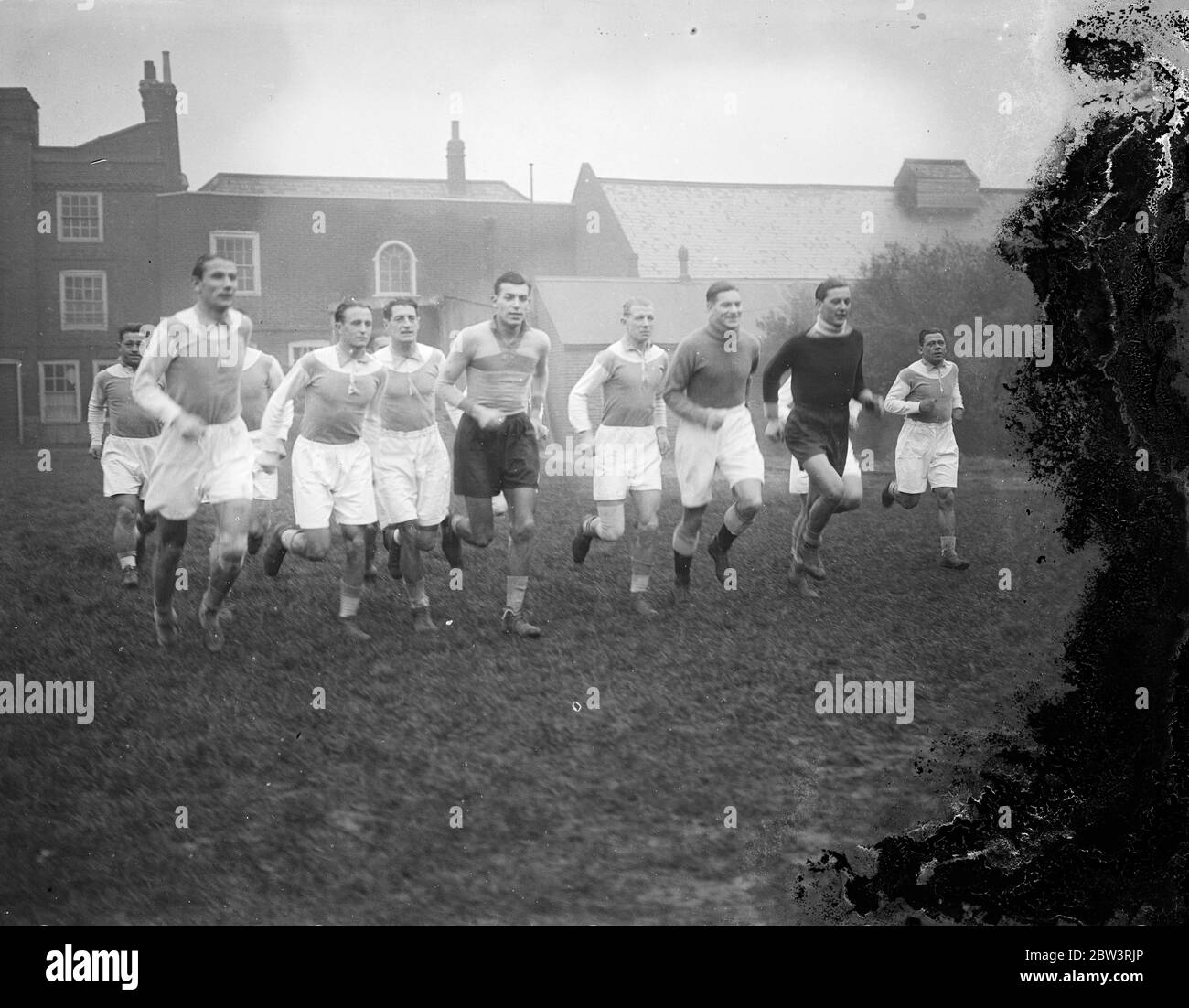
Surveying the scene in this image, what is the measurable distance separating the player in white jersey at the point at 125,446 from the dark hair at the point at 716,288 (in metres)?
2.36

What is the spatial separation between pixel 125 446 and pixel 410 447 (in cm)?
124

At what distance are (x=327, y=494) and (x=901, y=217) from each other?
276 centimetres

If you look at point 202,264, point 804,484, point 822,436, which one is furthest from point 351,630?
point 822,436

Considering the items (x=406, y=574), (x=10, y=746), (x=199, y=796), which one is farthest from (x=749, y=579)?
(x=10, y=746)

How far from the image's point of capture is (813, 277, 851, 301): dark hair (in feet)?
15.4

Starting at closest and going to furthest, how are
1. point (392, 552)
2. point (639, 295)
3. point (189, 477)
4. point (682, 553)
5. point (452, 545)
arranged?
1. point (189, 477)
2. point (639, 295)
3. point (682, 553)
4. point (452, 545)
5. point (392, 552)

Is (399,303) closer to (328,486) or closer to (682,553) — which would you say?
(328,486)

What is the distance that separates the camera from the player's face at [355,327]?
4.78 meters

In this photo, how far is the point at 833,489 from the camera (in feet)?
16.2

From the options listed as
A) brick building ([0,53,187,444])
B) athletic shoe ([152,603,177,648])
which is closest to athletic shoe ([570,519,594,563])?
athletic shoe ([152,603,177,648])

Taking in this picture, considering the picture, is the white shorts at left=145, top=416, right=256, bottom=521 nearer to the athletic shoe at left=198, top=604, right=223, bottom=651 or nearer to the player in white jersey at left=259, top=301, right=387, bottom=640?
the athletic shoe at left=198, top=604, right=223, bottom=651

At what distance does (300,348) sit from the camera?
4867 millimetres

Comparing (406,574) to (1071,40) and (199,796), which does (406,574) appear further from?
(1071,40)

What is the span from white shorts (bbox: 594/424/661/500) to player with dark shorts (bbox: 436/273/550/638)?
42 cm
